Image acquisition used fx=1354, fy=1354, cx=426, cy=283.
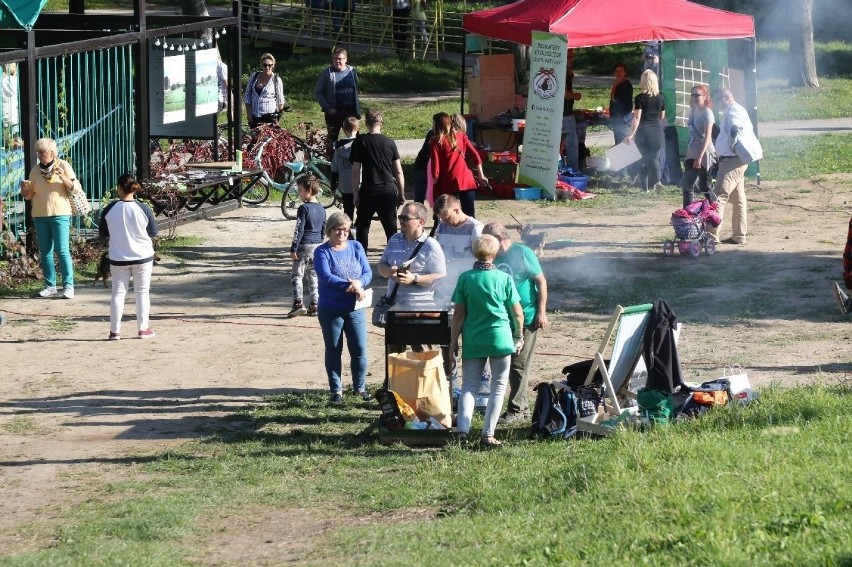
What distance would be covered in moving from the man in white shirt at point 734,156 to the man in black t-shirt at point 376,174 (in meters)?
3.93

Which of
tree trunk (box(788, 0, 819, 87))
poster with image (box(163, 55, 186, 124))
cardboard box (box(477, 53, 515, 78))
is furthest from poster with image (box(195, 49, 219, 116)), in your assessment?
tree trunk (box(788, 0, 819, 87))

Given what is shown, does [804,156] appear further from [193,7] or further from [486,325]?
[486,325]

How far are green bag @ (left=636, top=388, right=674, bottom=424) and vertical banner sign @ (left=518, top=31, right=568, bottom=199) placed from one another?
31.3 feet

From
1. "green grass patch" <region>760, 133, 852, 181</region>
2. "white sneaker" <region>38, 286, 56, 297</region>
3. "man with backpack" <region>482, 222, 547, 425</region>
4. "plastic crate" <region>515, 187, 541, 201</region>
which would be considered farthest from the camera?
"green grass patch" <region>760, 133, 852, 181</region>

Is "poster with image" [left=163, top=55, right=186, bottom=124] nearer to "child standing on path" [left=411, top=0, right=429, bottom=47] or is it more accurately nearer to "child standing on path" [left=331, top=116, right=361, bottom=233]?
"child standing on path" [left=331, top=116, right=361, bottom=233]

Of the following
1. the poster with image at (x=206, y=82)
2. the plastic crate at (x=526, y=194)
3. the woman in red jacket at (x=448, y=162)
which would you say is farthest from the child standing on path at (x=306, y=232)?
the plastic crate at (x=526, y=194)

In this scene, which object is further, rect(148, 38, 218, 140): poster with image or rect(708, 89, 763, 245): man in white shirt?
rect(148, 38, 218, 140): poster with image

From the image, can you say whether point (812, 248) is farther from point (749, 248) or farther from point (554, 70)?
point (554, 70)

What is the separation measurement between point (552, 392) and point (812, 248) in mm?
7752

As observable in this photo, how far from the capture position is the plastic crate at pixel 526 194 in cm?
1967

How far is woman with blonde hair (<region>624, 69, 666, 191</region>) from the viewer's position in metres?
19.9

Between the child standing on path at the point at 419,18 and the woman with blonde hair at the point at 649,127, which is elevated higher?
the child standing on path at the point at 419,18

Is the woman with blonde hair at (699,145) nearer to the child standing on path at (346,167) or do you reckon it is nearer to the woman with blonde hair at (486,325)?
the child standing on path at (346,167)

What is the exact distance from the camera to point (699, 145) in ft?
55.1
